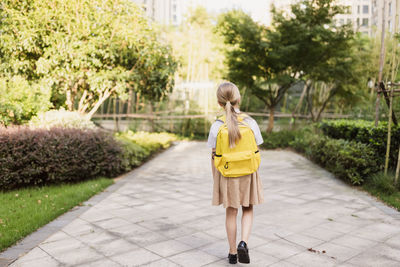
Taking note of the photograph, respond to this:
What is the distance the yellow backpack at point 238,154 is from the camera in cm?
312

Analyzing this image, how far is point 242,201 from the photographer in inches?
127

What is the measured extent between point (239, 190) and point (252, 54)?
999cm

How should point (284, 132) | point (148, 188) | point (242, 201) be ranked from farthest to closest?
point (284, 132), point (148, 188), point (242, 201)

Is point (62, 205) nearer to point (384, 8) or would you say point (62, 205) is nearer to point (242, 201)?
point (242, 201)

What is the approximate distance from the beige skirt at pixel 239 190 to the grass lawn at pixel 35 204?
2198 mm

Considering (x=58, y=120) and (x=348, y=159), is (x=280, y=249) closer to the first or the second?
(x=348, y=159)

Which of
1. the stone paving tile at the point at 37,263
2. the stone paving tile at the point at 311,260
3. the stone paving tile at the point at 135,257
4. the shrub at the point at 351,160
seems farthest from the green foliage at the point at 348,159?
the stone paving tile at the point at 37,263

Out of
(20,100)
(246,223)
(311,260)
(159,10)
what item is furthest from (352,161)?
(159,10)

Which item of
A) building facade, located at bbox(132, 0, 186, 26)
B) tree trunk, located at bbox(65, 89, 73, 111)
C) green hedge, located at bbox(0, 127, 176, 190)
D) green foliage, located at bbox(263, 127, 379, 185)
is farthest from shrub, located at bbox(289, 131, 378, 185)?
building facade, located at bbox(132, 0, 186, 26)

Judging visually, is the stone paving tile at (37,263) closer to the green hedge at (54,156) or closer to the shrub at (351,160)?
the green hedge at (54,156)

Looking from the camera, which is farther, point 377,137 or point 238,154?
point 377,137

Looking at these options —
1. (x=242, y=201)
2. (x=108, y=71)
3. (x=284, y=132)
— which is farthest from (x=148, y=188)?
(x=284, y=132)

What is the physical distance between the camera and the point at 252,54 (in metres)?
12.7

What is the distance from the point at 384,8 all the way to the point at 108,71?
5.64 m
